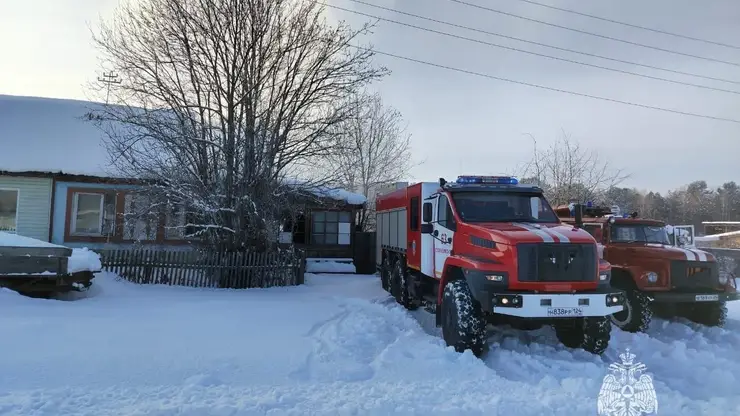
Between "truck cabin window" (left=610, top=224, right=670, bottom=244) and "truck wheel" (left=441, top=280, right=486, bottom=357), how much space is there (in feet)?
16.2

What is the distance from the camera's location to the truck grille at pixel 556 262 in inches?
245

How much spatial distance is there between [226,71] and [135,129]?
2.99 m

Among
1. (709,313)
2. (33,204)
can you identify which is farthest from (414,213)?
(33,204)

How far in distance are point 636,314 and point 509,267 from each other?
155 inches

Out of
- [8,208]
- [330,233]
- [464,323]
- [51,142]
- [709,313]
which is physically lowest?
[709,313]

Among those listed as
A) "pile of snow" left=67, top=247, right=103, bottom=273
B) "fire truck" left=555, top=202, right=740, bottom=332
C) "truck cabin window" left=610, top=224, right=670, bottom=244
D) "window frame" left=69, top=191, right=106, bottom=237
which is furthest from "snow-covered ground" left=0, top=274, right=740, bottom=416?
"window frame" left=69, top=191, right=106, bottom=237

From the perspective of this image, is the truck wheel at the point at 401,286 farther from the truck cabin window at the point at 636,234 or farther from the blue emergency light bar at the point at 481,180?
the truck cabin window at the point at 636,234

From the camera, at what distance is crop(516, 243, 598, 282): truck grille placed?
6.21 meters

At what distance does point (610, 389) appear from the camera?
462 cm

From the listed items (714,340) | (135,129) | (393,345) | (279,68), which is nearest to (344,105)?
(279,68)

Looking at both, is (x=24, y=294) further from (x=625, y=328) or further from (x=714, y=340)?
(x=714, y=340)

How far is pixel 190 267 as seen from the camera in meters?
12.1

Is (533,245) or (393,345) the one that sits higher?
(533,245)

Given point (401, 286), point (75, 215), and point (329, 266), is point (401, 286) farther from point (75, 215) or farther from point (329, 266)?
point (75, 215)
